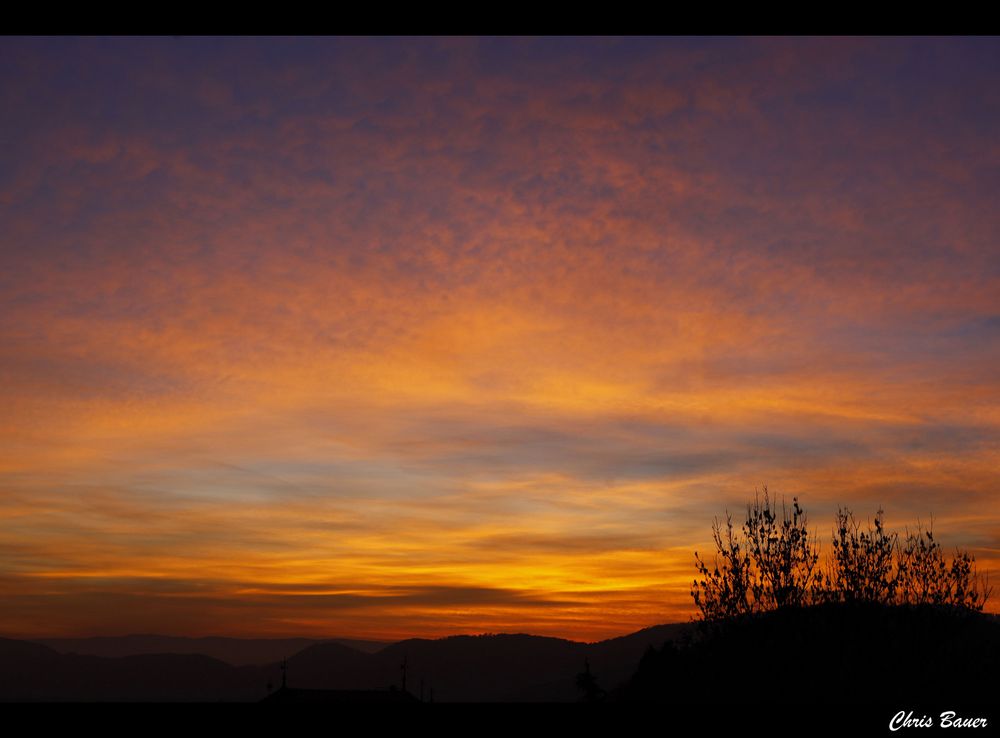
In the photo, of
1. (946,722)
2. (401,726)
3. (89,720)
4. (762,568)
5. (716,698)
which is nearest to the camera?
(89,720)

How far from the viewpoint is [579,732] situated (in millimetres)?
3176

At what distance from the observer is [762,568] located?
62.7ft

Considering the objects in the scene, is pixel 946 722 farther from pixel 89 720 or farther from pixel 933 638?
pixel 933 638

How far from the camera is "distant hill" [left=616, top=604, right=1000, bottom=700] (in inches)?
664

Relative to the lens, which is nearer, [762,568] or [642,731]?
[642,731]

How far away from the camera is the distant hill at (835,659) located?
16875 mm

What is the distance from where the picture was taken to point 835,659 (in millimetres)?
17828
